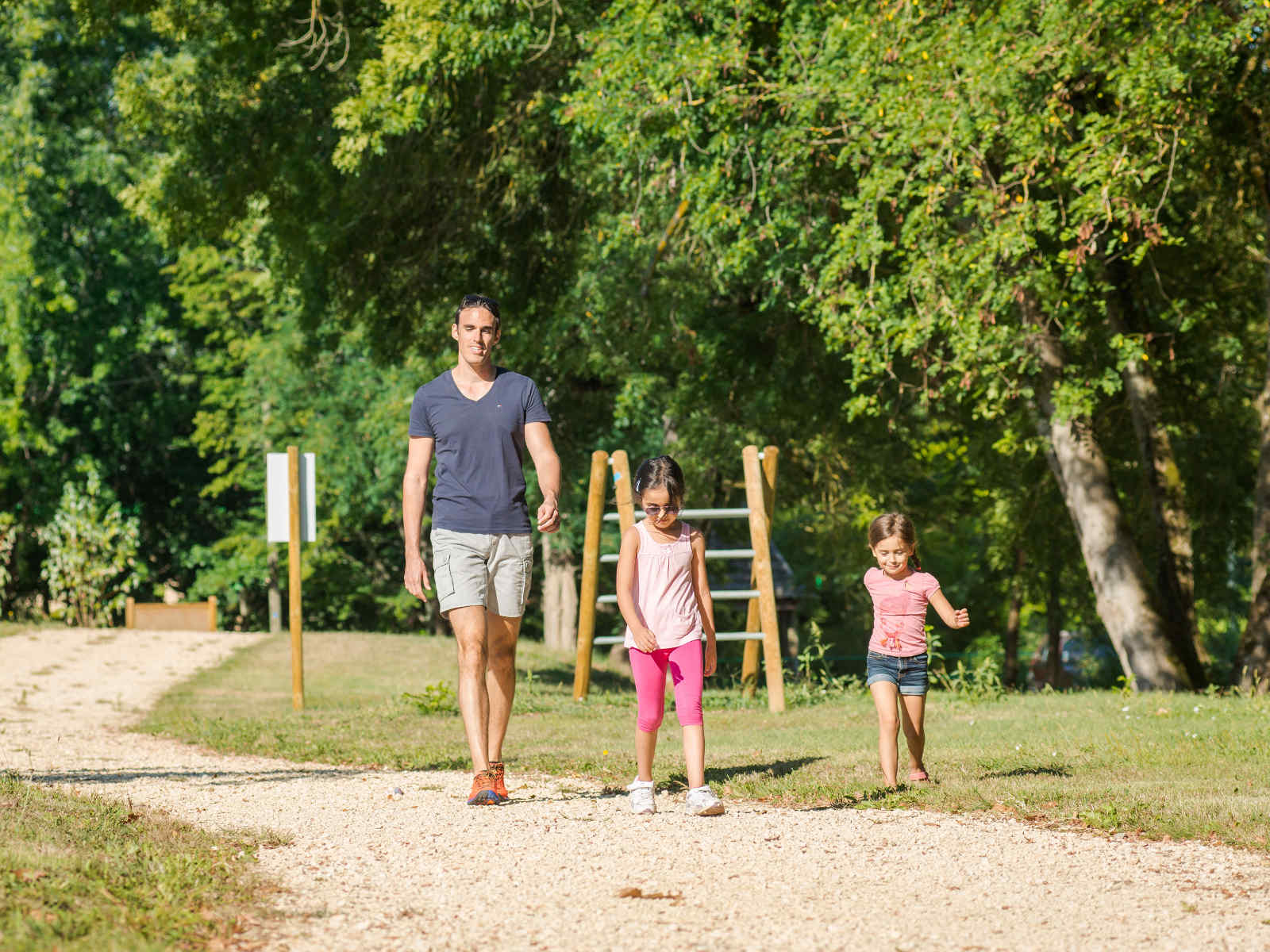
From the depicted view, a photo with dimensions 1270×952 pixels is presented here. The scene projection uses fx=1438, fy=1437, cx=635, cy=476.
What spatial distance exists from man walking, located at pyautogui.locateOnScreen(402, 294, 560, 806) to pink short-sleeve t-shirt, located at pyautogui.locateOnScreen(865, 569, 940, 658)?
164 cm

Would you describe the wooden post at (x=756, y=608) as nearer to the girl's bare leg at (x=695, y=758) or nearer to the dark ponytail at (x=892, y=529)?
the dark ponytail at (x=892, y=529)

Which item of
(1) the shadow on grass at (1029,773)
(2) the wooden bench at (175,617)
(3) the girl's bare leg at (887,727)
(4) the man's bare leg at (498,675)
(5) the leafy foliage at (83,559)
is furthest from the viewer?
(2) the wooden bench at (175,617)

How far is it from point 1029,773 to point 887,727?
34.9 inches

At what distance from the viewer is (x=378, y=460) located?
31062 mm

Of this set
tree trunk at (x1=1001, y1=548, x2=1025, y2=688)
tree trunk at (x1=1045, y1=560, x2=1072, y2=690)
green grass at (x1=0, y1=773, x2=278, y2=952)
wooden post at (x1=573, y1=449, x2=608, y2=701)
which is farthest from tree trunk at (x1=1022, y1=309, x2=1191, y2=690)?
tree trunk at (x1=1001, y1=548, x2=1025, y2=688)

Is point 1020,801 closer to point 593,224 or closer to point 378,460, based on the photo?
point 593,224

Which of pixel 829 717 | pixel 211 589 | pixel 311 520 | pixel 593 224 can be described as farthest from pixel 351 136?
pixel 211 589

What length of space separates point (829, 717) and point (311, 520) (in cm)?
452

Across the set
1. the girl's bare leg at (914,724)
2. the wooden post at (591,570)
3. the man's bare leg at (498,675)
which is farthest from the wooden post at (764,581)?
the man's bare leg at (498,675)

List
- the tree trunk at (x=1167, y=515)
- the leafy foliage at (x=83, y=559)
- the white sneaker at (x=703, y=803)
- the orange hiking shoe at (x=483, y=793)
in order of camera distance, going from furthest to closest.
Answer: the leafy foliage at (x=83, y=559), the tree trunk at (x=1167, y=515), the orange hiking shoe at (x=483, y=793), the white sneaker at (x=703, y=803)

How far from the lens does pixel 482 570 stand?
6.12 m

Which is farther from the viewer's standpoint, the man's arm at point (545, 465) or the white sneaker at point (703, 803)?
the man's arm at point (545, 465)

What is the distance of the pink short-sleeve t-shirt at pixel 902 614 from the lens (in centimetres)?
664

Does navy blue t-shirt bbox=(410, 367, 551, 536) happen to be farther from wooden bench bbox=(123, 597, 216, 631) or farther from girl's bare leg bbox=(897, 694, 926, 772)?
wooden bench bbox=(123, 597, 216, 631)
